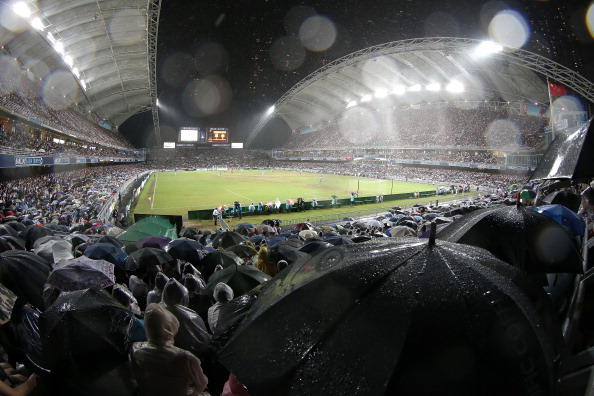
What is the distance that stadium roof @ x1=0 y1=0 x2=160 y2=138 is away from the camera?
29.8 m

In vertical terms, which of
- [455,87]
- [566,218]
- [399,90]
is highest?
[399,90]

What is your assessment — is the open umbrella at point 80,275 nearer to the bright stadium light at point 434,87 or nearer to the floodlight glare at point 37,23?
the floodlight glare at point 37,23

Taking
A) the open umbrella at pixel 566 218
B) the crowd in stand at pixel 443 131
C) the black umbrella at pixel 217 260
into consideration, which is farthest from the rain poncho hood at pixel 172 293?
the crowd in stand at pixel 443 131

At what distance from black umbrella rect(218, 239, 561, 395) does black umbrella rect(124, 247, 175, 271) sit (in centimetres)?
539

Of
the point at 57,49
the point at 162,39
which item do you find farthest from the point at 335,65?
the point at 57,49

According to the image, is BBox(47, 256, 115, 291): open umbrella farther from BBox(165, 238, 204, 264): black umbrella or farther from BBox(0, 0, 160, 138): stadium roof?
BBox(0, 0, 160, 138): stadium roof

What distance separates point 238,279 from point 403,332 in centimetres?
366

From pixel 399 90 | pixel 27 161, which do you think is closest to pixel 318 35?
pixel 399 90

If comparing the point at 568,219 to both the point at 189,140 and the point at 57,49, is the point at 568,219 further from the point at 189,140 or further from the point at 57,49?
the point at 189,140

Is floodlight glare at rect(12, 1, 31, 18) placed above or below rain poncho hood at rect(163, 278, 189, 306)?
above

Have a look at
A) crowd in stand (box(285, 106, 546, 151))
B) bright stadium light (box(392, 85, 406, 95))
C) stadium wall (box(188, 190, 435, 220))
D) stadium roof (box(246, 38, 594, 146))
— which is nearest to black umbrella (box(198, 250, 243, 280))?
stadium wall (box(188, 190, 435, 220))

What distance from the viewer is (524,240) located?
11.6 ft

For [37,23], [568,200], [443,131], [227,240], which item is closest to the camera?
[568,200]

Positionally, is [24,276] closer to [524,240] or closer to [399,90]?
[524,240]
